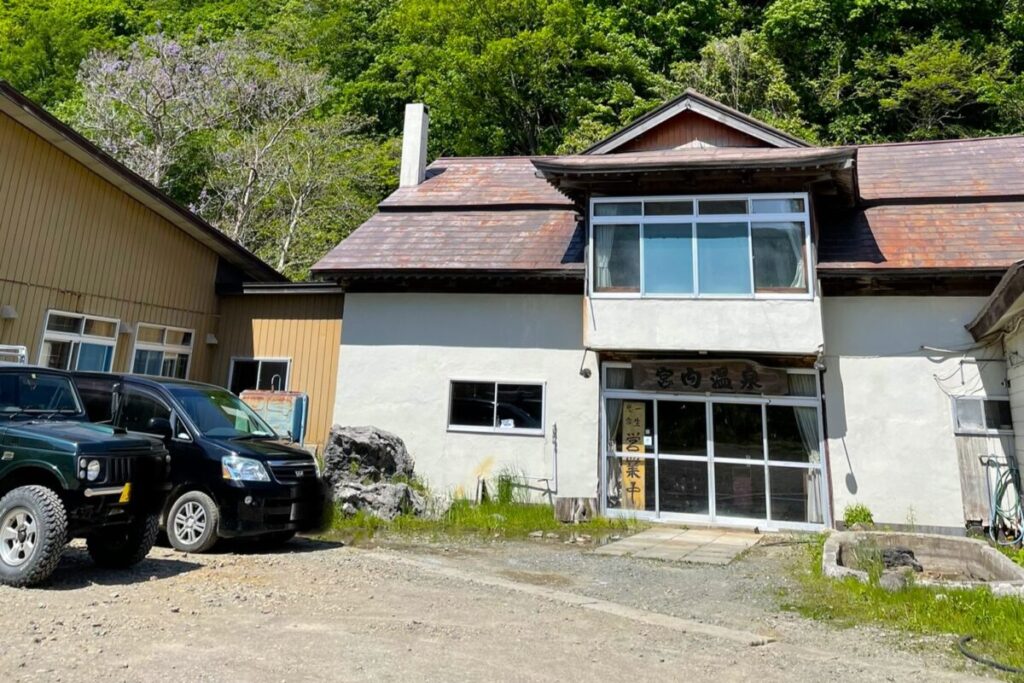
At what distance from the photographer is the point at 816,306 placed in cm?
1049

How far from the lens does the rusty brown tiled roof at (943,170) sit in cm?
1269

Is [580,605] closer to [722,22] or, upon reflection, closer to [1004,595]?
Result: [1004,595]

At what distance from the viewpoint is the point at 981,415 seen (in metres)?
10.4

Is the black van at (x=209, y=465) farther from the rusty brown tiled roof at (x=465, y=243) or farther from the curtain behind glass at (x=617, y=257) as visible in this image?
the curtain behind glass at (x=617, y=257)

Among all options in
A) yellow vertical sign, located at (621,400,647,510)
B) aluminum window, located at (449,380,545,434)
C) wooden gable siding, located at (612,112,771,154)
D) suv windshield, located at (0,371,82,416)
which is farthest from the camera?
wooden gable siding, located at (612,112,771,154)

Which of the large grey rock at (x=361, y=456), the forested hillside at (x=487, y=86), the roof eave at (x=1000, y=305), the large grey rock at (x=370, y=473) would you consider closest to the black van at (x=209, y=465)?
the large grey rock at (x=370, y=473)

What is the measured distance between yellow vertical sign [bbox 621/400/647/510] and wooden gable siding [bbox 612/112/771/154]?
5.60 metres

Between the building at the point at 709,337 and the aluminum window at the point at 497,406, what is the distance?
0.04 meters

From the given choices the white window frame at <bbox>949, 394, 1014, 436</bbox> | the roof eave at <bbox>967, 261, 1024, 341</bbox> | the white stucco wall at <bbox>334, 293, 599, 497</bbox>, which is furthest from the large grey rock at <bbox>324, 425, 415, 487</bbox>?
the roof eave at <bbox>967, 261, 1024, 341</bbox>

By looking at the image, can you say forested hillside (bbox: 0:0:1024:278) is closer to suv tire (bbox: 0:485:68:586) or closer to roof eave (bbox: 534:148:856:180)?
roof eave (bbox: 534:148:856:180)

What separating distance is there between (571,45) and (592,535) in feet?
84.0

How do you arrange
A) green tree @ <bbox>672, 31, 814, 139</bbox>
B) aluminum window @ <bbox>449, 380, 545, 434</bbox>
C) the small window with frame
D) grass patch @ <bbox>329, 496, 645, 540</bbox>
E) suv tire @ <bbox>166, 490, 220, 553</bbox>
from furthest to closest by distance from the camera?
green tree @ <bbox>672, 31, 814, 139</bbox> < aluminum window @ <bbox>449, 380, 545, 434</bbox> < the small window with frame < grass patch @ <bbox>329, 496, 645, 540</bbox> < suv tire @ <bbox>166, 490, 220, 553</bbox>

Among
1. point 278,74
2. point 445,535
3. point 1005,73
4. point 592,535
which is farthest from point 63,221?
point 1005,73

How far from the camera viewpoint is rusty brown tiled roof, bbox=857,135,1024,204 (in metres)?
12.7
